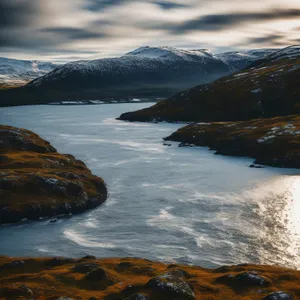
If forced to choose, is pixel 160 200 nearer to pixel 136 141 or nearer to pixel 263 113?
pixel 136 141

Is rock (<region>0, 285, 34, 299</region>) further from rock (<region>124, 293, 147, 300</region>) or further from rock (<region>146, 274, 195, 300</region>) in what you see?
rock (<region>146, 274, 195, 300</region>)

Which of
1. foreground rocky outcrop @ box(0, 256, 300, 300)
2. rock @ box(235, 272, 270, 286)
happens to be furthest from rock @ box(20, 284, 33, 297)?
rock @ box(235, 272, 270, 286)

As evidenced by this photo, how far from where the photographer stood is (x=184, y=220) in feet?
221

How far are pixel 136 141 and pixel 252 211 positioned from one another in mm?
90932

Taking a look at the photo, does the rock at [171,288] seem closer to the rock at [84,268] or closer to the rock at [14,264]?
the rock at [84,268]

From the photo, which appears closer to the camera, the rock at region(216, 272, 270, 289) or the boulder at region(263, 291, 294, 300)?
the boulder at region(263, 291, 294, 300)

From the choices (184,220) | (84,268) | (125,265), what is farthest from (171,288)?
(184,220)

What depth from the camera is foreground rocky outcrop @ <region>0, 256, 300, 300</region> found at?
37.3 meters

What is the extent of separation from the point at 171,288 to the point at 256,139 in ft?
310

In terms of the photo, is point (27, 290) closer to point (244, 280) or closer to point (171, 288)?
point (171, 288)

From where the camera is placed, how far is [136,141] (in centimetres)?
15875

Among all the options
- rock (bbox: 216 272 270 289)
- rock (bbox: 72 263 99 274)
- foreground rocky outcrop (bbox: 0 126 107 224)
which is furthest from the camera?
foreground rocky outcrop (bbox: 0 126 107 224)

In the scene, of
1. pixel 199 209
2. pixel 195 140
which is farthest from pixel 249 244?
pixel 195 140

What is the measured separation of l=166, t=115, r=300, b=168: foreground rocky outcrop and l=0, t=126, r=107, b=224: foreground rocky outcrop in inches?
1971
